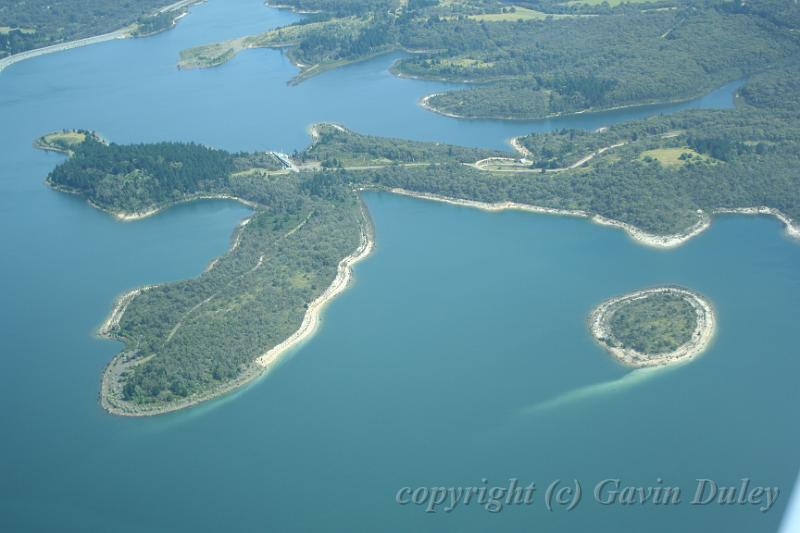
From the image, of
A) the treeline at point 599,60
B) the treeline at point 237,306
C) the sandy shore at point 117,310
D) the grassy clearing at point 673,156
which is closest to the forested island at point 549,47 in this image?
the treeline at point 599,60

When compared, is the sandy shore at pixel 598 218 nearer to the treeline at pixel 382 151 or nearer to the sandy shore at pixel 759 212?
the sandy shore at pixel 759 212

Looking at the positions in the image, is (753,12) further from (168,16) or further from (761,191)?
(168,16)

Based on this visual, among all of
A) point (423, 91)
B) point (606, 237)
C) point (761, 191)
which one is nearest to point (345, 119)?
point (423, 91)

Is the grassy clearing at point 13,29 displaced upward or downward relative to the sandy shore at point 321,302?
upward

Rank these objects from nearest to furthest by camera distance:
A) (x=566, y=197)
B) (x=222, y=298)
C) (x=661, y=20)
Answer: (x=222, y=298)
(x=566, y=197)
(x=661, y=20)

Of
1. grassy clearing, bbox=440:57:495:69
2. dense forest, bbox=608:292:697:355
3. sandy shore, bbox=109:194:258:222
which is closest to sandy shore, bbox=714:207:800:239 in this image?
dense forest, bbox=608:292:697:355

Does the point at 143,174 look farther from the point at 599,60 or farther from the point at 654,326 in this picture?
the point at 599,60
